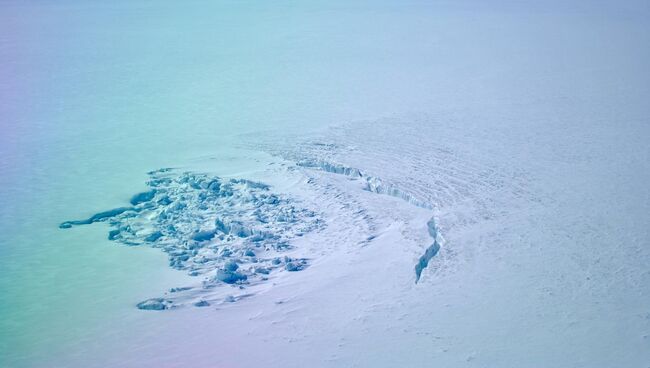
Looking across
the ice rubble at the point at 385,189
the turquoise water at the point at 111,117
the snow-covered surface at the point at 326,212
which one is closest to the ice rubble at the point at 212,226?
the snow-covered surface at the point at 326,212

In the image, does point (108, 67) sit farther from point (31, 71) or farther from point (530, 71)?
point (530, 71)

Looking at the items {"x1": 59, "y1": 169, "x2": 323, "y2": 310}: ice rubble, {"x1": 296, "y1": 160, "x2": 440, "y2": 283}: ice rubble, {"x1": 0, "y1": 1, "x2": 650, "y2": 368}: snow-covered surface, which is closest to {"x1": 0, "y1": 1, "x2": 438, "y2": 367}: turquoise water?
{"x1": 0, "y1": 1, "x2": 650, "y2": 368}: snow-covered surface

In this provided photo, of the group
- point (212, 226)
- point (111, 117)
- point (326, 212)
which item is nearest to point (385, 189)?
point (326, 212)

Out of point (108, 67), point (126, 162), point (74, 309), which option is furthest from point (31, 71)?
point (74, 309)

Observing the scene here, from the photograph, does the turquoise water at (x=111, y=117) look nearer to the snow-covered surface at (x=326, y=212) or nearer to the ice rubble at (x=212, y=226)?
the snow-covered surface at (x=326, y=212)

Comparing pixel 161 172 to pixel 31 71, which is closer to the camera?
pixel 161 172

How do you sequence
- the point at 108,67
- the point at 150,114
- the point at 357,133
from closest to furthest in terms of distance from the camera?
the point at 357,133 → the point at 150,114 → the point at 108,67

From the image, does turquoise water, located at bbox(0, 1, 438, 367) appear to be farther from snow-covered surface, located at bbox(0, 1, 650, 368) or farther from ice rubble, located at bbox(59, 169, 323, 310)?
ice rubble, located at bbox(59, 169, 323, 310)
